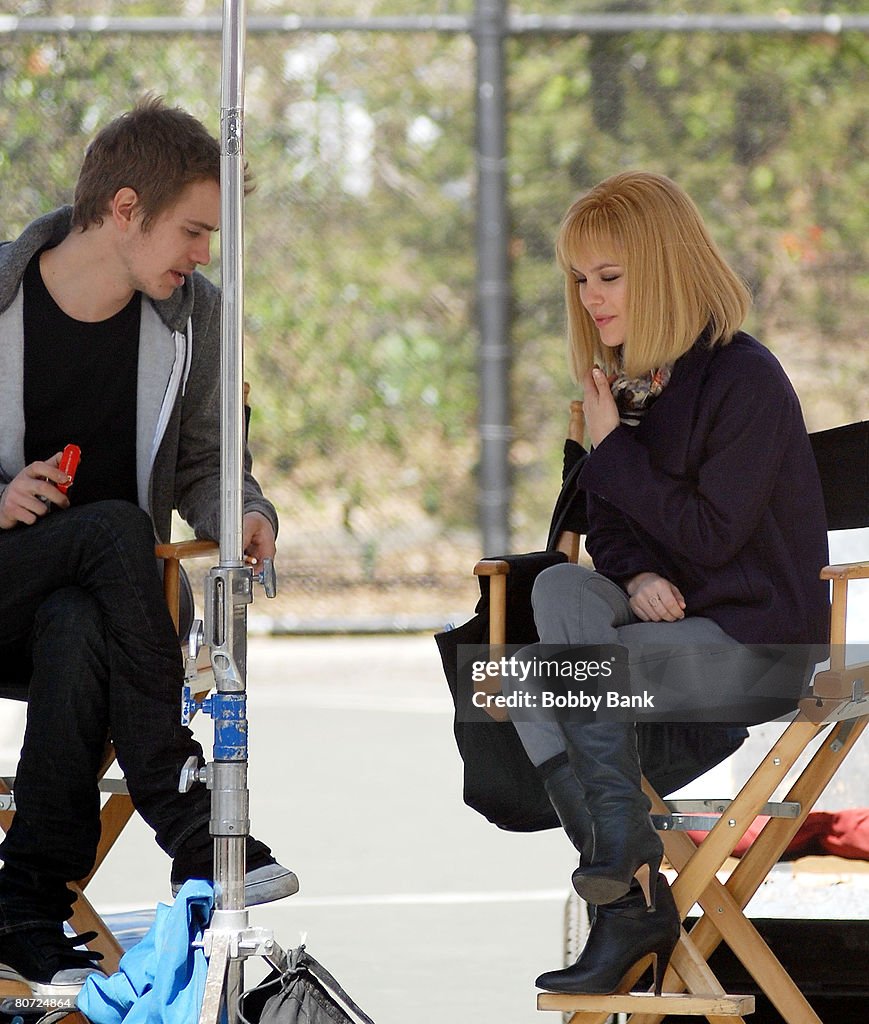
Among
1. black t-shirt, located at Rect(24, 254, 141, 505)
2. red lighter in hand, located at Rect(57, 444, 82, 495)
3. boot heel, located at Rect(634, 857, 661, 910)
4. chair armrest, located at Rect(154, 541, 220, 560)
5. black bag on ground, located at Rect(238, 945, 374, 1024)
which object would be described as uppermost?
black t-shirt, located at Rect(24, 254, 141, 505)

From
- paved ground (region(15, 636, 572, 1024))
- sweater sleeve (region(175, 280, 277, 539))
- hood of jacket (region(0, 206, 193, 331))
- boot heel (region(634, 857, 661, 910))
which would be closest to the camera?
boot heel (region(634, 857, 661, 910))

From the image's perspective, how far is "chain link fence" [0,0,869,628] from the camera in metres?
6.69

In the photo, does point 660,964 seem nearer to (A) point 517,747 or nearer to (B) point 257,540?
(A) point 517,747

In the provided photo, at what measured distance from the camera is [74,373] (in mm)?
2707

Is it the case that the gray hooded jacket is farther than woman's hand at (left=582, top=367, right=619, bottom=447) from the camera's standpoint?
Yes

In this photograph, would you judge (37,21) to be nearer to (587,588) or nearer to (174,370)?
(174,370)

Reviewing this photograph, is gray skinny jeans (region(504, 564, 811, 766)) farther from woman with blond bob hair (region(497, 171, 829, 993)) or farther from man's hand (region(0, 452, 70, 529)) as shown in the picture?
man's hand (region(0, 452, 70, 529))

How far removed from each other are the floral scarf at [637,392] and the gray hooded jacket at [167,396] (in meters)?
0.55

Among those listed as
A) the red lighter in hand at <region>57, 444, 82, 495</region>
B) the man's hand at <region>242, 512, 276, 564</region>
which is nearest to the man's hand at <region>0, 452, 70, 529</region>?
the red lighter in hand at <region>57, 444, 82, 495</region>

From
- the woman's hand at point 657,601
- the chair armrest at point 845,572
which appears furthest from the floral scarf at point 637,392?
the chair armrest at point 845,572

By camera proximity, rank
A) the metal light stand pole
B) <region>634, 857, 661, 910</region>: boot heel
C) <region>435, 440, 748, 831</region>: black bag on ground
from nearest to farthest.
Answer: the metal light stand pole, <region>634, 857, 661, 910</region>: boot heel, <region>435, 440, 748, 831</region>: black bag on ground

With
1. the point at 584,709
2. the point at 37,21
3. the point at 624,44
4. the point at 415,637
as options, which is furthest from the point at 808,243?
the point at 584,709

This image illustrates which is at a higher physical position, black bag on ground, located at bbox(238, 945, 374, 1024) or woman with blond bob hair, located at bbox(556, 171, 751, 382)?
woman with blond bob hair, located at bbox(556, 171, 751, 382)

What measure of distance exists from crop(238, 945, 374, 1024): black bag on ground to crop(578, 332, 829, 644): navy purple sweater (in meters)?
0.71
